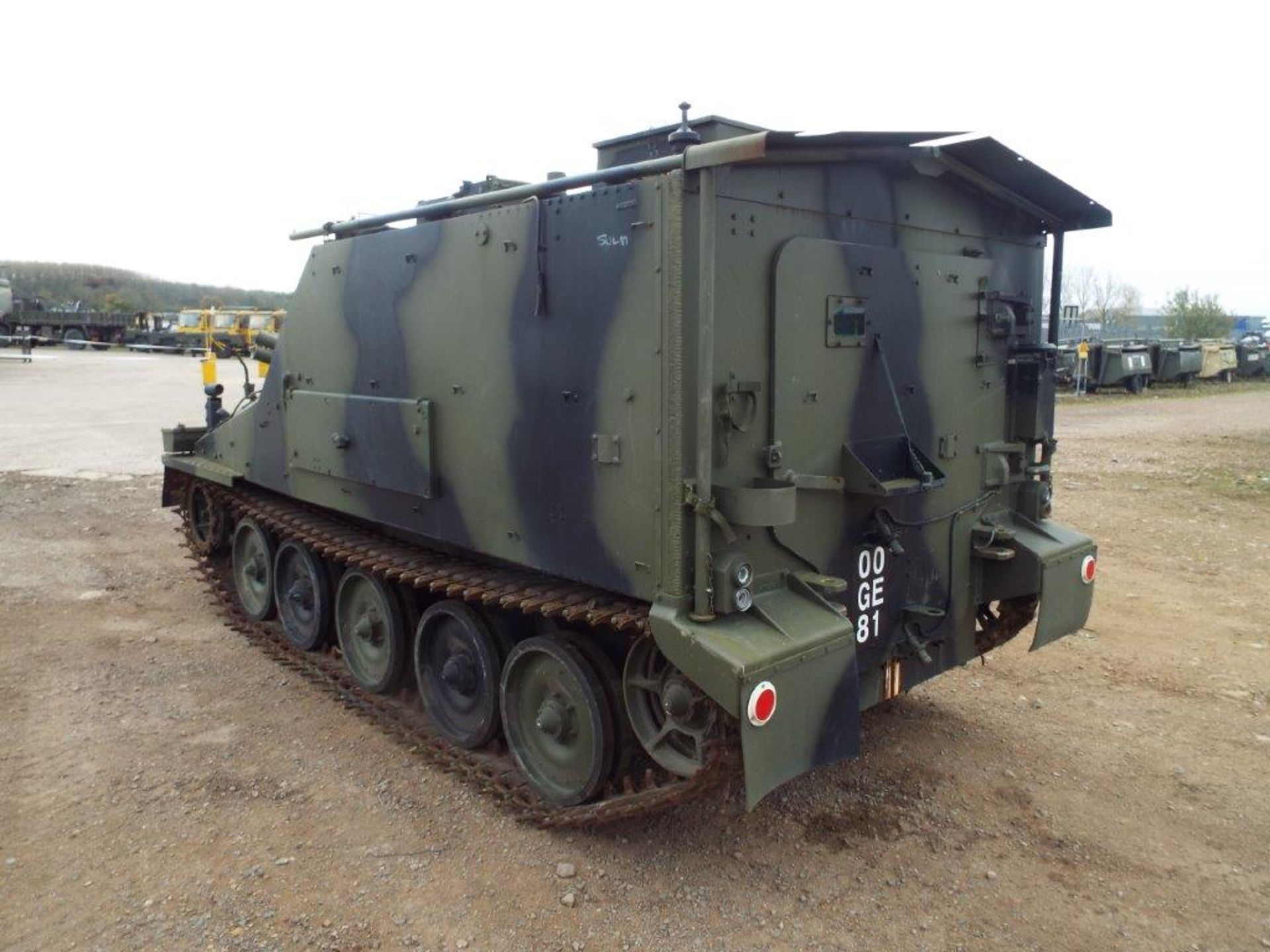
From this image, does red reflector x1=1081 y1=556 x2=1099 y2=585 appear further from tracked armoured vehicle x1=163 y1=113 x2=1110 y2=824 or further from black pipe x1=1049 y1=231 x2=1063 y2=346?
black pipe x1=1049 y1=231 x2=1063 y2=346

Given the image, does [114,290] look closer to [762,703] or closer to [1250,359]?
[1250,359]

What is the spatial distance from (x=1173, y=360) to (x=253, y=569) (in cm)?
3143

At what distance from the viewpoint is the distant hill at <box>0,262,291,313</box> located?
6700 cm

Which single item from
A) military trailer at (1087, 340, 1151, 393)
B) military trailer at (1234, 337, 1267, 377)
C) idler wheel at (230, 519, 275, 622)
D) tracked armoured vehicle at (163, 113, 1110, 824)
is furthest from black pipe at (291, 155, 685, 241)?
military trailer at (1234, 337, 1267, 377)

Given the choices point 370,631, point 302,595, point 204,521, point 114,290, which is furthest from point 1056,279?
point 114,290

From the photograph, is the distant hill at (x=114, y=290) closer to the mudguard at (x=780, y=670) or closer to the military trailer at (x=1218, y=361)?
the military trailer at (x=1218, y=361)

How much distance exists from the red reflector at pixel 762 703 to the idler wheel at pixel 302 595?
3.71 m

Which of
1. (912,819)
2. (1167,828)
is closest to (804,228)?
(912,819)

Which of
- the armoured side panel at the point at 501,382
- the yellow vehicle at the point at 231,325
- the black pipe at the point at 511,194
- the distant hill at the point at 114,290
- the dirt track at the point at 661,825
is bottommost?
the dirt track at the point at 661,825

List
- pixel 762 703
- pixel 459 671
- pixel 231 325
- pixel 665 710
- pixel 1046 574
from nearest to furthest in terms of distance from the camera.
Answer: pixel 762 703 < pixel 665 710 < pixel 1046 574 < pixel 459 671 < pixel 231 325

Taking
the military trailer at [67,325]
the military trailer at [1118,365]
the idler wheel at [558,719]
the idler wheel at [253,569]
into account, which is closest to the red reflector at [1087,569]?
the idler wheel at [558,719]

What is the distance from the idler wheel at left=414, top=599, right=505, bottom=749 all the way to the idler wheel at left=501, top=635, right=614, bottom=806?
19cm

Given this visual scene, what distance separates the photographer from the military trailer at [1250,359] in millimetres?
37562

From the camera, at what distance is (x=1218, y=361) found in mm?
34625
